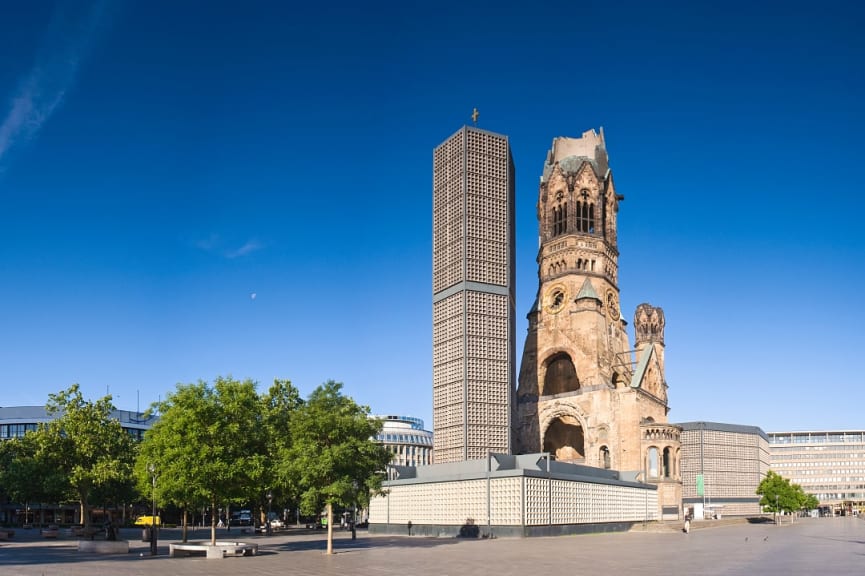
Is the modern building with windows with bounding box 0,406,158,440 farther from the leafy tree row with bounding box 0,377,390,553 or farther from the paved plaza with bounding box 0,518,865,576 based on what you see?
the paved plaza with bounding box 0,518,865,576

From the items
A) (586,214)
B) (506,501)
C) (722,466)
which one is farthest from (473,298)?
(722,466)

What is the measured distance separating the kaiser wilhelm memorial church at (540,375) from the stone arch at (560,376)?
18 cm

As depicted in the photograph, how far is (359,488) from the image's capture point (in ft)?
151

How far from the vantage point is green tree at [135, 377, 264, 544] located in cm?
4431

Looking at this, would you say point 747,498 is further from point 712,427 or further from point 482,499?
point 482,499

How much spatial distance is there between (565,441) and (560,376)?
26.1 ft

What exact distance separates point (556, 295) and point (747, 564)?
230 ft

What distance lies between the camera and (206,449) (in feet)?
146

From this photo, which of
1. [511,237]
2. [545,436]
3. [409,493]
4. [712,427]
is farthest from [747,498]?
[409,493]

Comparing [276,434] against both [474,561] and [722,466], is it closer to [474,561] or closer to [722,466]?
[474,561]

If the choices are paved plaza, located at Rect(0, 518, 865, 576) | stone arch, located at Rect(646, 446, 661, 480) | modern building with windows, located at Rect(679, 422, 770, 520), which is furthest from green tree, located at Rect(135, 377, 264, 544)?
modern building with windows, located at Rect(679, 422, 770, 520)

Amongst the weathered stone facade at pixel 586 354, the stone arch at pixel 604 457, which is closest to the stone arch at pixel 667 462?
the weathered stone facade at pixel 586 354

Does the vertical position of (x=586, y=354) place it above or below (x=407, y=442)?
above

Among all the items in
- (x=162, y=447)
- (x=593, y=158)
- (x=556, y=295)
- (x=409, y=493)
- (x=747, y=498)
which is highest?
(x=593, y=158)
